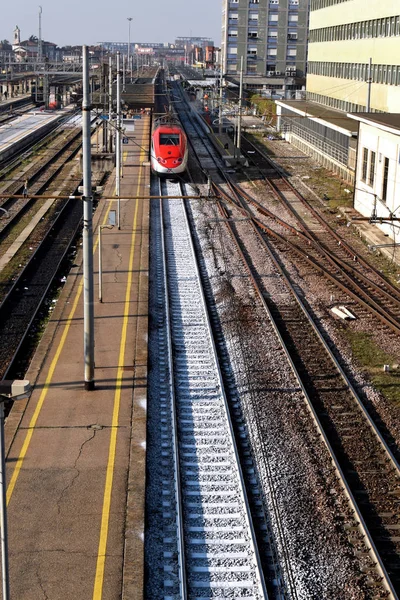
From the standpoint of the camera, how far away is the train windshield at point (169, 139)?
113 ft

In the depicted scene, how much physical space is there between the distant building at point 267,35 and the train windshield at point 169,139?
77016mm

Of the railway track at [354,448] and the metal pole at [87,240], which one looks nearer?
the railway track at [354,448]

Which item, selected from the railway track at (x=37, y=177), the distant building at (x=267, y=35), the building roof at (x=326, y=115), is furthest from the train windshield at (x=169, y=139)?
the distant building at (x=267, y=35)

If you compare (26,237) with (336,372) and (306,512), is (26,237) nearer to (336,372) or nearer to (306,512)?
(336,372)

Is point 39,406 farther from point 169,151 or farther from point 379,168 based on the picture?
point 169,151

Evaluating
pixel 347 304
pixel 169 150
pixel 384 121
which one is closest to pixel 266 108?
pixel 169 150

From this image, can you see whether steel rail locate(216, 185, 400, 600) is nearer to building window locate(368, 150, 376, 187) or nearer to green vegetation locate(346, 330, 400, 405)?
green vegetation locate(346, 330, 400, 405)

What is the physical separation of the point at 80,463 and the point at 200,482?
5.14ft

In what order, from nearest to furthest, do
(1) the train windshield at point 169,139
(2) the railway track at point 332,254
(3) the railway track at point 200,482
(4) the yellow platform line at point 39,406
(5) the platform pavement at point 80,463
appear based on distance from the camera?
(5) the platform pavement at point 80,463, (3) the railway track at point 200,482, (4) the yellow platform line at point 39,406, (2) the railway track at point 332,254, (1) the train windshield at point 169,139

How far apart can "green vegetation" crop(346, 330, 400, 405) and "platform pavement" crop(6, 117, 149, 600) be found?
3.94m

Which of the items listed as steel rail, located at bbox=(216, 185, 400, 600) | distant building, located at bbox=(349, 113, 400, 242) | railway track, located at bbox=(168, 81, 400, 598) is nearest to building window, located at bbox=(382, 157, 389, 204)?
distant building, located at bbox=(349, 113, 400, 242)

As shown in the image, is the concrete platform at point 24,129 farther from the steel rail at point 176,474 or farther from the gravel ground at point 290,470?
the gravel ground at point 290,470

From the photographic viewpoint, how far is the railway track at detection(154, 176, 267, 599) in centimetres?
872

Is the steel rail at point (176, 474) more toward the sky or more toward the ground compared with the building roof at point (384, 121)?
more toward the ground
